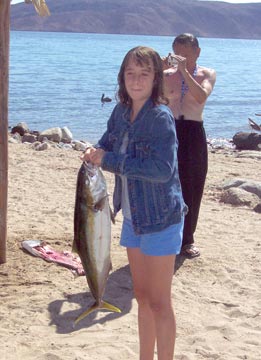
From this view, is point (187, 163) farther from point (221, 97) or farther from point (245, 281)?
point (221, 97)

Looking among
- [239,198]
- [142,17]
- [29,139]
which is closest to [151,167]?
[239,198]

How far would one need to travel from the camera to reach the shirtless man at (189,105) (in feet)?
20.2

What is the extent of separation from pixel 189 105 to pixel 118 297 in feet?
5.90

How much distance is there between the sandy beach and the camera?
4.99m

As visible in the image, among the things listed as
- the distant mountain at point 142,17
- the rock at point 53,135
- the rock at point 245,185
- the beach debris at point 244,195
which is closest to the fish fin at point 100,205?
the beach debris at point 244,195

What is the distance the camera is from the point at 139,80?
12.7ft

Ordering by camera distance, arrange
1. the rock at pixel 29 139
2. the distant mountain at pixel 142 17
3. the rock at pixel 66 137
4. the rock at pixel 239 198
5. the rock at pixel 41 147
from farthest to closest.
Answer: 1. the distant mountain at pixel 142 17
2. the rock at pixel 66 137
3. the rock at pixel 29 139
4. the rock at pixel 41 147
5. the rock at pixel 239 198

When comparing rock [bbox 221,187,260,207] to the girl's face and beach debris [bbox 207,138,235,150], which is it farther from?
beach debris [bbox 207,138,235,150]

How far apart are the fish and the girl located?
0.11m

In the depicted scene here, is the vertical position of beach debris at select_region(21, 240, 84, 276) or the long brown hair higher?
the long brown hair

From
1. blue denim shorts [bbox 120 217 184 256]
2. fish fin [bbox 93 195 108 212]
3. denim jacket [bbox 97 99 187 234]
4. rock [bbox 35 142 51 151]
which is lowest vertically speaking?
rock [bbox 35 142 51 151]

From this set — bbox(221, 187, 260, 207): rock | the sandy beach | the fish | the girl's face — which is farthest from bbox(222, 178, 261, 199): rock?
the girl's face

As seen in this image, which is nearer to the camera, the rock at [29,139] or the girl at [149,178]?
the girl at [149,178]

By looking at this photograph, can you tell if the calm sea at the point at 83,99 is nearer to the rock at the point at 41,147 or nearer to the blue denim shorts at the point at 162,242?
the rock at the point at 41,147
